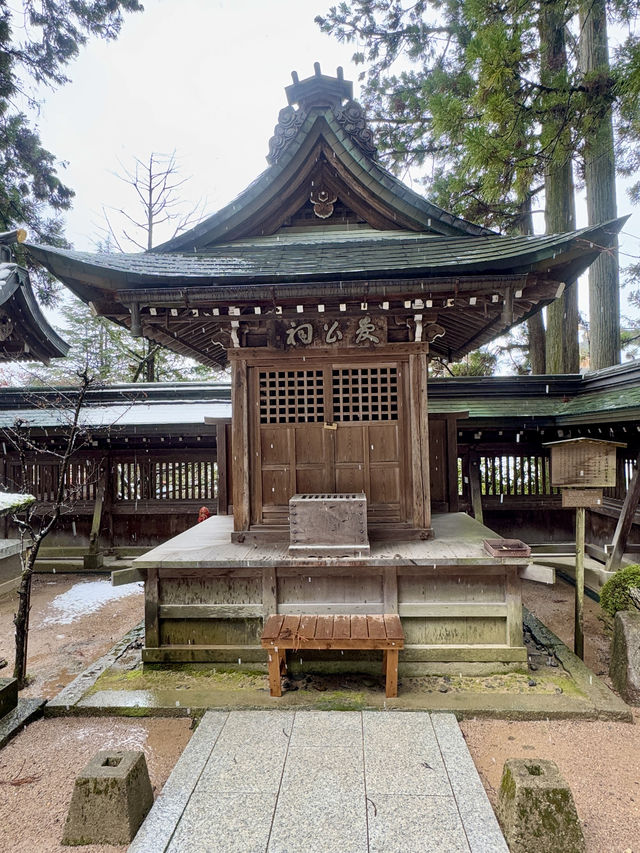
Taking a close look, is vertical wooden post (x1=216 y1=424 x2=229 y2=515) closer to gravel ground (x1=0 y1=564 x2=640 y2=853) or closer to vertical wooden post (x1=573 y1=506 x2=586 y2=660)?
gravel ground (x1=0 y1=564 x2=640 y2=853)

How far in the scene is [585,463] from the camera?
459 centimetres

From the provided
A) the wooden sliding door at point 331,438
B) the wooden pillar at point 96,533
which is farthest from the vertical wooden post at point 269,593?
the wooden pillar at point 96,533

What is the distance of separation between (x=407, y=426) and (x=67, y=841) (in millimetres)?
4524

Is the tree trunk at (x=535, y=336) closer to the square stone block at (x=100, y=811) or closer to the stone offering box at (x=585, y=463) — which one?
the stone offering box at (x=585, y=463)

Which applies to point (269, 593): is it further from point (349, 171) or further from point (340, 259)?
point (349, 171)

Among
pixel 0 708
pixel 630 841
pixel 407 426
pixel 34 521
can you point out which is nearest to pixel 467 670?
pixel 630 841

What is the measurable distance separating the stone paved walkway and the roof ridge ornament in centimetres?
638

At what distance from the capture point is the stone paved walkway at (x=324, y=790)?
2.57 meters

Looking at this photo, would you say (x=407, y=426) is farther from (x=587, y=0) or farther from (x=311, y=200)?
(x=587, y=0)

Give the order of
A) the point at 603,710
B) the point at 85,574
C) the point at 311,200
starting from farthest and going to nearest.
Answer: the point at 85,574 → the point at 311,200 → the point at 603,710

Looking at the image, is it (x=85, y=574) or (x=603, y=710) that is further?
(x=85, y=574)

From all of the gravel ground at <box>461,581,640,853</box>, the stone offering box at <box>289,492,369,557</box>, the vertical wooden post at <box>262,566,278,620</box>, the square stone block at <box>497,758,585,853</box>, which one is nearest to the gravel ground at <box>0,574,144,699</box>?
the vertical wooden post at <box>262,566,278,620</box>

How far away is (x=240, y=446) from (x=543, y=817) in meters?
4.20

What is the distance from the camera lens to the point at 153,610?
15.5ft
